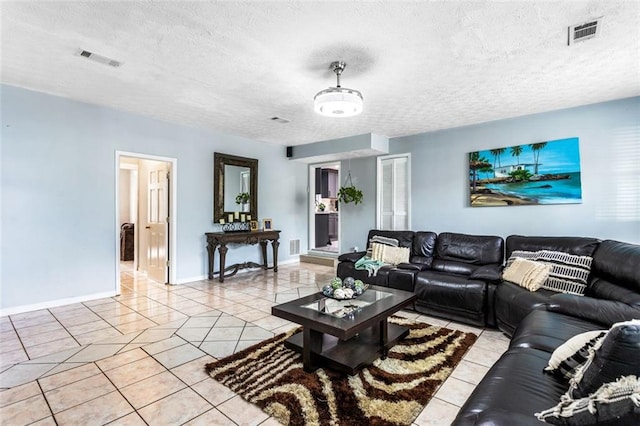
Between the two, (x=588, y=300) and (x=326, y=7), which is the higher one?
(x=326, y=7)

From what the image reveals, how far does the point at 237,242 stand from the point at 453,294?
357 centimetres

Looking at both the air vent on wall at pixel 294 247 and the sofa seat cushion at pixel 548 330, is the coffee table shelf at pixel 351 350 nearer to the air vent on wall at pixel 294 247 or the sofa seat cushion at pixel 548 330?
the sofa seat cushion at pixel 548 330

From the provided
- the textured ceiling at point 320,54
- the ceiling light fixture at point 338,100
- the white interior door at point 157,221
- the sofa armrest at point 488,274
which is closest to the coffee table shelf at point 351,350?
the sofa armrest at point 488,274

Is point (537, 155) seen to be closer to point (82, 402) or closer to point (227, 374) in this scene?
point (227, 374)

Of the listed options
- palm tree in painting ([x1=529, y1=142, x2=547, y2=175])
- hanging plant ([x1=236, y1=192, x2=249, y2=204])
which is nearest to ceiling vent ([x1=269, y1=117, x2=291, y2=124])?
hanging plant ([x1=236, y1=192, x2=249, y2=204])

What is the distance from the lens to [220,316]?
3518mm

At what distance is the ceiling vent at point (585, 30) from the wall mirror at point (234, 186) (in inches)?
191

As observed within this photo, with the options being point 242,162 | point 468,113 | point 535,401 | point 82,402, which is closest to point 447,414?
point 535,401

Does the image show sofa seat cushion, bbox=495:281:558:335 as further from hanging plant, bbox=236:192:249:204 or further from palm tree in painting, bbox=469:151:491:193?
hanging plant, bbox=236:192:249:204

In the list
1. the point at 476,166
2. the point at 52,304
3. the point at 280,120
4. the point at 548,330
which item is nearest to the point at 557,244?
the point at 476,166

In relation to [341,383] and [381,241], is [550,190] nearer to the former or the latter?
[381,241]

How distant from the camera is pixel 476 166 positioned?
15.5ft

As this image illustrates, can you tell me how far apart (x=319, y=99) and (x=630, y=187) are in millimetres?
3887

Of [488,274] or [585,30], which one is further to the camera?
[488,274]
